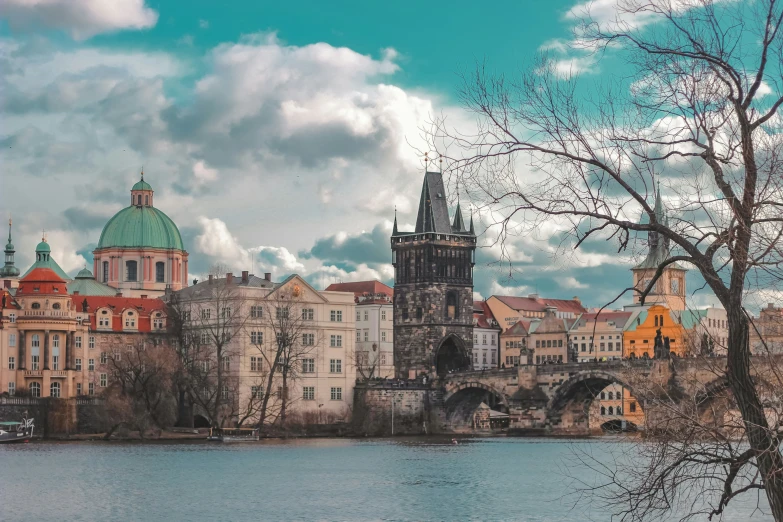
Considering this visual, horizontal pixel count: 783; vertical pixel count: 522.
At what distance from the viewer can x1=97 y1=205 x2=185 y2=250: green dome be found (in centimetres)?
13075

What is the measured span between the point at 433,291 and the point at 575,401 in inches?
741

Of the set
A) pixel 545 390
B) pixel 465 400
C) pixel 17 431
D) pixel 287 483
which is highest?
pixel 545 390

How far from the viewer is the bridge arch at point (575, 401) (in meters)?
99.0

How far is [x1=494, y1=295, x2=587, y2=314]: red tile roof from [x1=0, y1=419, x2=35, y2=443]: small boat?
7889 cm

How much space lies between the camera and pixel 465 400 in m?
109

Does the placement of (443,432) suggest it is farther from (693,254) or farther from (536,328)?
(693,254)

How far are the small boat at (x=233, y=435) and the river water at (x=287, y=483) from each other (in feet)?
11.0

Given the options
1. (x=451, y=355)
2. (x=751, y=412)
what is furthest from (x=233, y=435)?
(x=751, y=412)

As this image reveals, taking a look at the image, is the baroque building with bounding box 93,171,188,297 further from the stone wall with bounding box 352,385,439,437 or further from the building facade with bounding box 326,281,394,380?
the stone wall with bounding box 352,385,439,437

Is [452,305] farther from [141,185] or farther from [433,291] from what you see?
[141,185]

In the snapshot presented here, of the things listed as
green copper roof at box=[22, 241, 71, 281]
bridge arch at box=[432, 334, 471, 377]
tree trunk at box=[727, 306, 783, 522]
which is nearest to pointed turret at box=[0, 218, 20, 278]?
green copper roof at box=[22, 241, 71, 281]

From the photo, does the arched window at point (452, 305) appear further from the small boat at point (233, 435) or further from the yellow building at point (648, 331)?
the small boat at point (233, 435)

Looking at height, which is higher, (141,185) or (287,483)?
(141,185)

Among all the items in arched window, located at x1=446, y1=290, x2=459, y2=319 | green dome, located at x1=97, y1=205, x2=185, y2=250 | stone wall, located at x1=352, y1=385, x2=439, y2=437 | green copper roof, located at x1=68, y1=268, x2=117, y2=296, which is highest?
green dome, located at x1=97, y1=205, x2=185, y2=250
